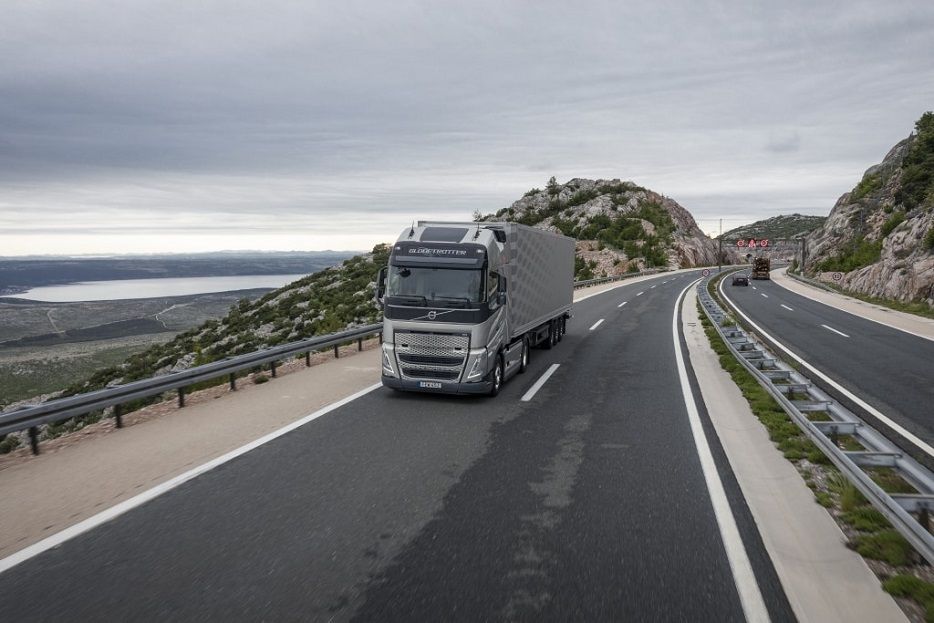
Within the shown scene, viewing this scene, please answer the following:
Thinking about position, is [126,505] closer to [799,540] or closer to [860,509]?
[799,540]

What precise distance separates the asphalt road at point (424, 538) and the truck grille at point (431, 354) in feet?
5.06

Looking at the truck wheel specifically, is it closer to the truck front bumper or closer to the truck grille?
the truck front bumper

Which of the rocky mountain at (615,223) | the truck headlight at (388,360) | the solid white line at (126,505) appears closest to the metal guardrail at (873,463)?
the truck headlight at (388,360)

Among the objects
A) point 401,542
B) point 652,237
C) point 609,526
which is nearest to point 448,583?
point 401,542

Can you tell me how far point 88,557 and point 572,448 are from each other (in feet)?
17.6

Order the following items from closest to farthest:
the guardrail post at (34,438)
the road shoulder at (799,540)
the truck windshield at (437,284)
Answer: the road shoulder at (799,540)
the guardrail post at (34,438)
the truck windshield at (437,284)

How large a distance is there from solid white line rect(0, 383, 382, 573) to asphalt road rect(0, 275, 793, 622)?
0.41 ft

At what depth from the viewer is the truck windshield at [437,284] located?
10.5m

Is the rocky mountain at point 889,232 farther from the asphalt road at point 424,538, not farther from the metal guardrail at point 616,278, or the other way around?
the asphalt road at point 424,538

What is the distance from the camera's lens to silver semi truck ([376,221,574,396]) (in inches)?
405

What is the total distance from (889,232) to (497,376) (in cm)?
5339

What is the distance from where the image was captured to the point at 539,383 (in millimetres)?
12211

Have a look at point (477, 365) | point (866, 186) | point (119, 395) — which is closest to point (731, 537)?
point (477, 365)

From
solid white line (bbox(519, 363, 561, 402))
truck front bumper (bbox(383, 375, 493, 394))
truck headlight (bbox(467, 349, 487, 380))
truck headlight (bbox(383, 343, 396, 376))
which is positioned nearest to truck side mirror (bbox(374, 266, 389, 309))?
truck headlight (bbox(383, 343, 396, 376))
